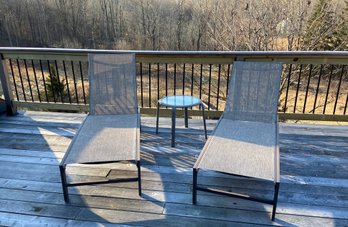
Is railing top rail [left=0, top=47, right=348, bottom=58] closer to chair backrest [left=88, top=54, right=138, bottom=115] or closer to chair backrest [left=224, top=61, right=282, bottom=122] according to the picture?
chair backrest [left=88, top=54, right=138, bottom=115]

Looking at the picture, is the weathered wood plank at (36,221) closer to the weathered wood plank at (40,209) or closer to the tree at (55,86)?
the weathered wood plank at (40,209)

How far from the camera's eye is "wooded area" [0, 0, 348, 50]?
27.3 feet

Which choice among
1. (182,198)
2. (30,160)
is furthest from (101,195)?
(30,160)

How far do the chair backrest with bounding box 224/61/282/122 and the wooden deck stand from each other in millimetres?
543

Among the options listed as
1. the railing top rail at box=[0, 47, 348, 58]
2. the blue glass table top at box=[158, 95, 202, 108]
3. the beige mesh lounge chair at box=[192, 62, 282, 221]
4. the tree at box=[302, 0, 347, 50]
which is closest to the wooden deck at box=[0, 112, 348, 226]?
the beige mesh lounge chair at box=[192, 62, 282, 221]

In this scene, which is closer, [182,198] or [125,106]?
[182,198]

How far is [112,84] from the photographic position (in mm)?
3346

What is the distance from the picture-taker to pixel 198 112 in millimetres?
3963

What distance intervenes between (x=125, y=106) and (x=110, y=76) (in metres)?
0.40

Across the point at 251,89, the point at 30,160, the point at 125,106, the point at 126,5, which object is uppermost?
the point at 126,5

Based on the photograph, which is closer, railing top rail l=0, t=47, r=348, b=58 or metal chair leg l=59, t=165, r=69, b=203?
metal chair leg l=59, t=165, r=69, b=203

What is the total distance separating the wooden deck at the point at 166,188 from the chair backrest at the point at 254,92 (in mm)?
543

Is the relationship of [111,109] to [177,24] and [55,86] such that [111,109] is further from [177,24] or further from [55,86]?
[177,24]

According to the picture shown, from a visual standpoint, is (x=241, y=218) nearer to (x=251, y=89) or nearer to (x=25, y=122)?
(x=251, y=89)
